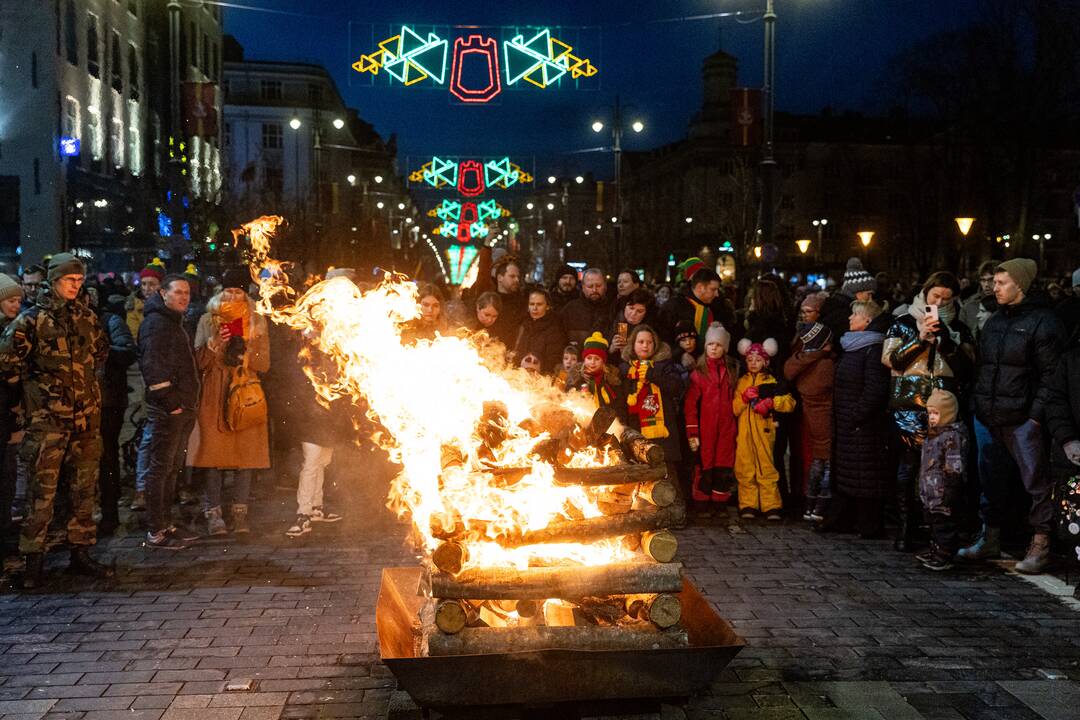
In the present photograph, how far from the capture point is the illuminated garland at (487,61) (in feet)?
45.9

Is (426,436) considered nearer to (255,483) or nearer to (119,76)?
(255,483)

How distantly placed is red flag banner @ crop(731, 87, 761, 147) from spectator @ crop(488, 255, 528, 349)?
30.3ft

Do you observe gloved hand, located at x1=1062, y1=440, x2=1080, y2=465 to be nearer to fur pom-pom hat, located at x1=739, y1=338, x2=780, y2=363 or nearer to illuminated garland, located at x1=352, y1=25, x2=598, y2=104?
fur pom-pom hat, located at x1=739, y1=338, x2=780, y2=363

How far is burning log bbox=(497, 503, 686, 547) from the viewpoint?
512 centimetres

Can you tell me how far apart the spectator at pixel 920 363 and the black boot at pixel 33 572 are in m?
7.18

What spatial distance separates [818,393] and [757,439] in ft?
2.50

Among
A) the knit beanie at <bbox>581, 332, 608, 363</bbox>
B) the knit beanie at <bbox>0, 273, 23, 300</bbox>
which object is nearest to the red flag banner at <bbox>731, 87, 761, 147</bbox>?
the knit beanie at <bbox>581, 332, 608, 363</bbox>

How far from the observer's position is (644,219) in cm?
7844

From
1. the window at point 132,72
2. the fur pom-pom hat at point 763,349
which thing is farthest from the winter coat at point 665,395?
the window at point 132,72

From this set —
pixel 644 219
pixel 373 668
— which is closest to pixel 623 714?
pixel 373 668

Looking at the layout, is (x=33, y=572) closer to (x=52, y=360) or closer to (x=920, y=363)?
(x=52, y=360)

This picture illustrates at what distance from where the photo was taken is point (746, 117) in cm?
1948

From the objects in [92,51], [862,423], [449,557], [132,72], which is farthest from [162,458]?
[132,72]

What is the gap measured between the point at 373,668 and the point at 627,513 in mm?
1941
